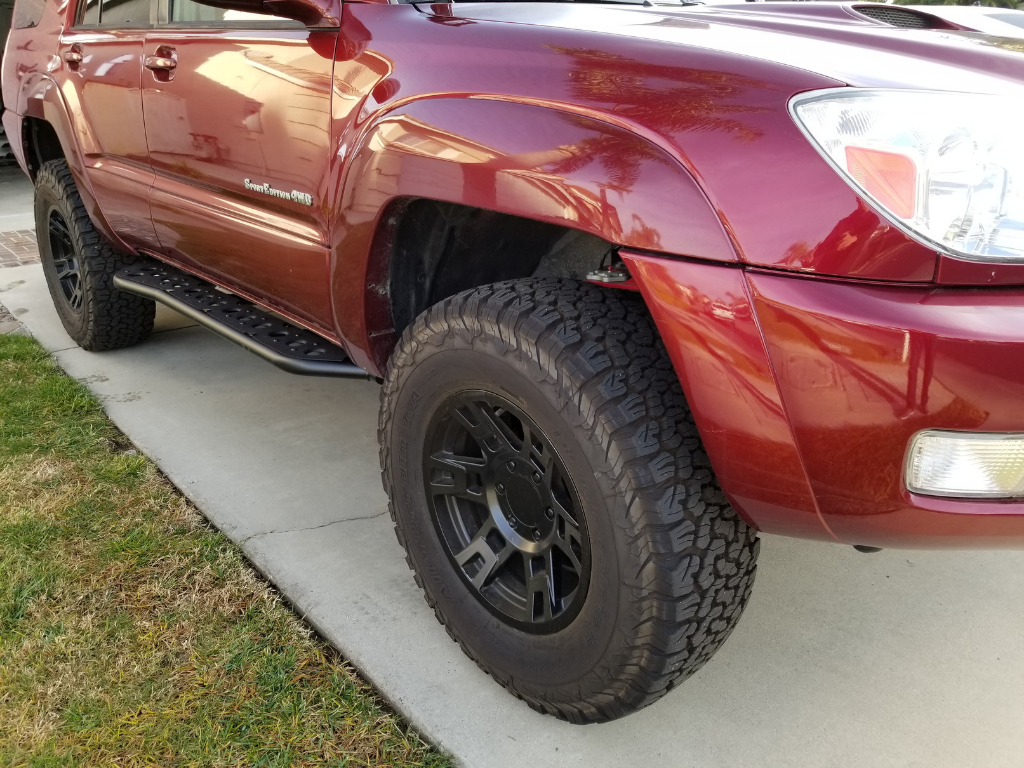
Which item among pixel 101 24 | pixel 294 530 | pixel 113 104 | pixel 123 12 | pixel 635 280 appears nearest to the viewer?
pixel 635 280

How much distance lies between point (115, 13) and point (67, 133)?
1.68 ft

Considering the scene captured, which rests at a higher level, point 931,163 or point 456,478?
point 931,163

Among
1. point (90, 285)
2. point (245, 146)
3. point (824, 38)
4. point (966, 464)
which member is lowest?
point (90, 285)

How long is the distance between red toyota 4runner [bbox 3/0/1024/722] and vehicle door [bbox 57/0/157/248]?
558 millimetres

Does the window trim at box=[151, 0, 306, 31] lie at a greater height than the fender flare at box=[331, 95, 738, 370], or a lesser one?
greater

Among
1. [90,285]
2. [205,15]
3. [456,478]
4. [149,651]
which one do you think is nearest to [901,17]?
[456,478]

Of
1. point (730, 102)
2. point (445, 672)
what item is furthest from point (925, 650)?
point (730, 102)

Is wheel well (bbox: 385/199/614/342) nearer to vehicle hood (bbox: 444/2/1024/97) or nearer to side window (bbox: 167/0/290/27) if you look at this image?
vehicle hood (bbox: 444/2/1024/97)

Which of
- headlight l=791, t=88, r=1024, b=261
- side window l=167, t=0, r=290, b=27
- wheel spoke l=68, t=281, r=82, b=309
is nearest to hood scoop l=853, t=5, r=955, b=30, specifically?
headlight l=791, t=88, r=1024, b=261

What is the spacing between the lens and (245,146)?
2.27 m

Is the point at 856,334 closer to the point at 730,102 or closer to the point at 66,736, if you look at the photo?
the point at 730,102

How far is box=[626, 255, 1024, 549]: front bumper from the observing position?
120cm

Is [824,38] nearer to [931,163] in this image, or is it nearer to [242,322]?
[931,163]

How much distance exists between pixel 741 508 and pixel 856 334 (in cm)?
37
